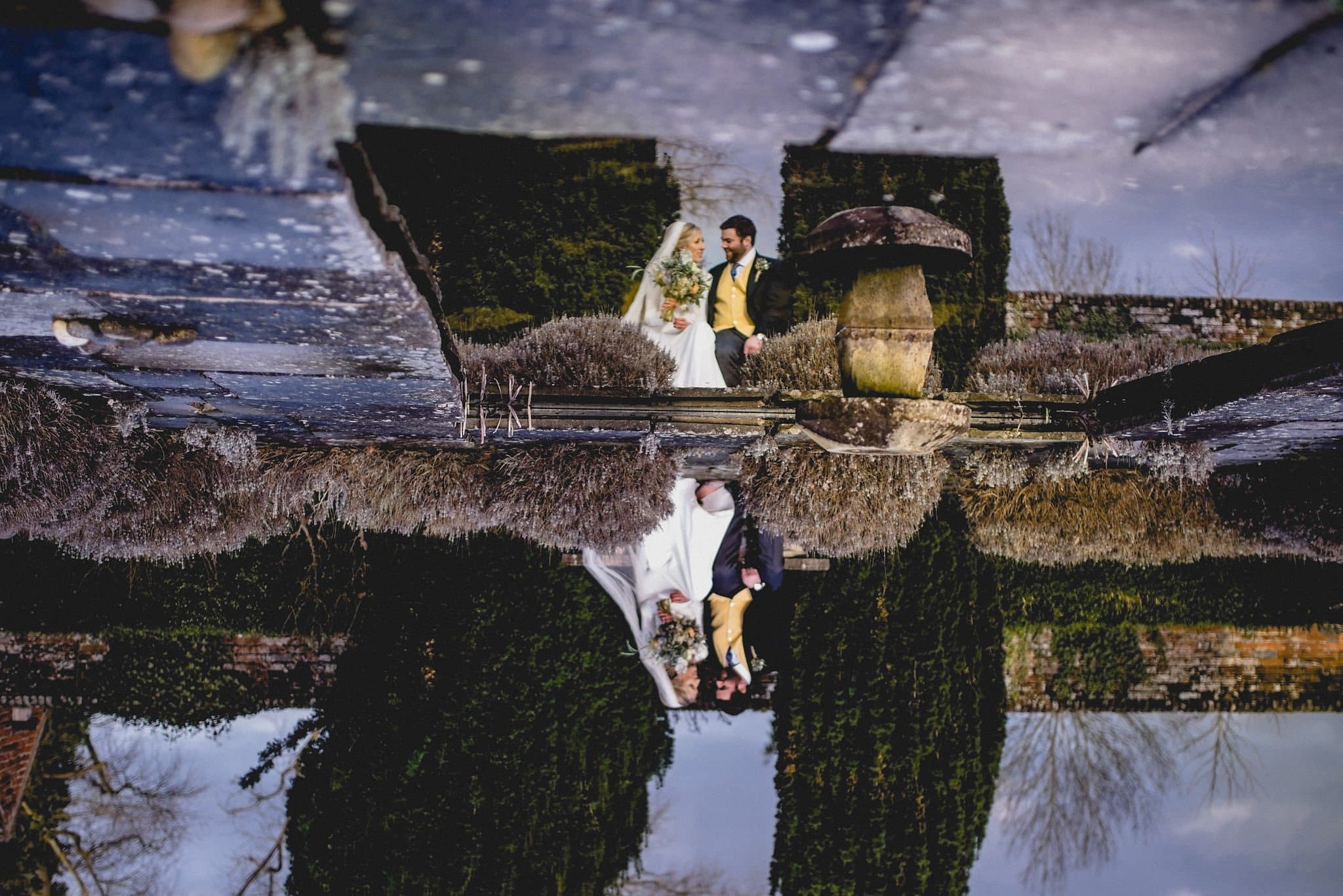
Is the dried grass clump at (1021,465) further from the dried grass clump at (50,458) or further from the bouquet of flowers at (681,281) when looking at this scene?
the dried grass clump at (50,458)

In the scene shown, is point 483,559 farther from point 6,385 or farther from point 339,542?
point 6,385

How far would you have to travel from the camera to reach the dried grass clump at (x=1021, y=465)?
4.24m

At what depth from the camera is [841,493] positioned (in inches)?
167

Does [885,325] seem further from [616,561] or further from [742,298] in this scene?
[616,561]

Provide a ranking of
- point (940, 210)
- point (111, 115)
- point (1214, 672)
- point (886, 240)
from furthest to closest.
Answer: point (1214, 672)
point (940, 210)
point (886, 240)
point (111, 115)

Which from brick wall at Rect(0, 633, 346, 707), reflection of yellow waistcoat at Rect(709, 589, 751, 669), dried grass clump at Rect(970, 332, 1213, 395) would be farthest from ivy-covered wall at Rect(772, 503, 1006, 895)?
brick wall at Rect(0, 633, 346, 707)

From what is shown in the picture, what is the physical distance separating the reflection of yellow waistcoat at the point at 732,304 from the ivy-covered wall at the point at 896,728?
2063mm

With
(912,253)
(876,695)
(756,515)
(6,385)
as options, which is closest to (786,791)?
(876,695)

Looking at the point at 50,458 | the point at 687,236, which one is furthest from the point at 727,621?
the point at 50,458

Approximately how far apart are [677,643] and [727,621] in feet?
1.75

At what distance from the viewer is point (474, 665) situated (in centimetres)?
527

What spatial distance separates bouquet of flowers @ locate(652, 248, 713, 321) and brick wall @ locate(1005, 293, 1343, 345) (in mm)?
3337

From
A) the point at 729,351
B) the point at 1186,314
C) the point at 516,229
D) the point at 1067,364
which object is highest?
the point at 516,229

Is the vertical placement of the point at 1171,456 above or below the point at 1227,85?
below
